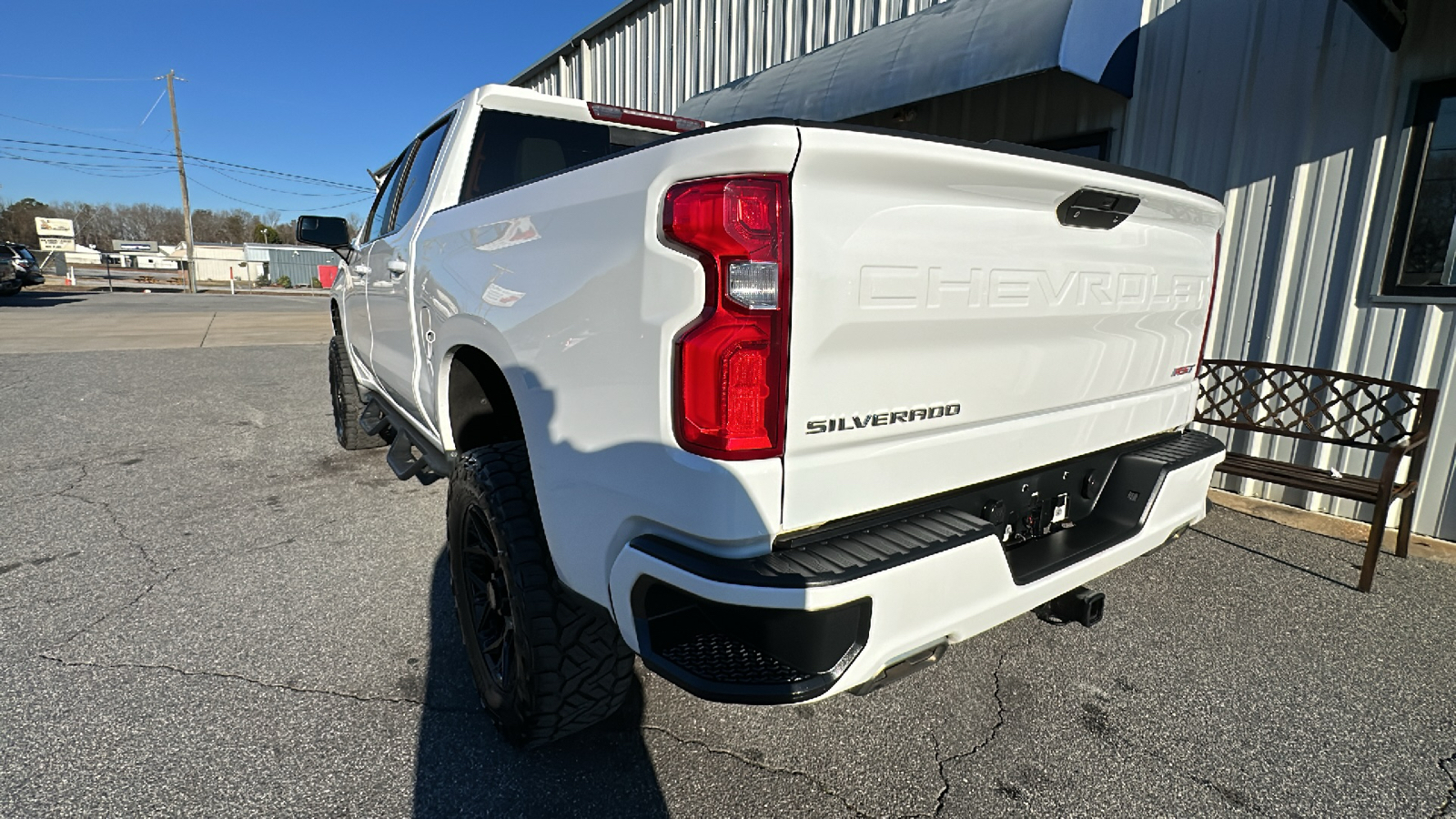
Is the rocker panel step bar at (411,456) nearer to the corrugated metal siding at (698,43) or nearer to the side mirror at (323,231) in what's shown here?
the side mirror at (323,231)

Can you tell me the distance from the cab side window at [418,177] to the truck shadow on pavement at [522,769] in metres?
2.10

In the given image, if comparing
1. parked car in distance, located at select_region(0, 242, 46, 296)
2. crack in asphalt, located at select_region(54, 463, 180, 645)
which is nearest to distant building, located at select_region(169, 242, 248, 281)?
parked car in distance, located at select_region(0, 242, 46, 296)

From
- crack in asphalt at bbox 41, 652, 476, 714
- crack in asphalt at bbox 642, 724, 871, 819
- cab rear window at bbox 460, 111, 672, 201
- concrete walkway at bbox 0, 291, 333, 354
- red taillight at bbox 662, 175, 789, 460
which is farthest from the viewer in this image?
concrete walkway at bbox 0, 291, 333, 354

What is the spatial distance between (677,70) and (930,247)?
9.27 metres

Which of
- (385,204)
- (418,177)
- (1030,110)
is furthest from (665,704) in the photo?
(1030,110)

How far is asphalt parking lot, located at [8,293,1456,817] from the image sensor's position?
193cm

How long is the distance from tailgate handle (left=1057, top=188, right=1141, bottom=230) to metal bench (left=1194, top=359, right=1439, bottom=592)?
161 cm

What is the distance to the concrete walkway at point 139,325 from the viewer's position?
451 inches

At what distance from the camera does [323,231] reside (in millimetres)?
4082

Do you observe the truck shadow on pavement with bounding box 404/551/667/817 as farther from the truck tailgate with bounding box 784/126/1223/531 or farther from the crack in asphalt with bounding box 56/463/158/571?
the crack in asphalt with bounding box 56/463/158/571

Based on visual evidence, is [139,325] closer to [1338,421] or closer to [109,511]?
[109,511]

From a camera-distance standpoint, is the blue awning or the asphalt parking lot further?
the blue awning

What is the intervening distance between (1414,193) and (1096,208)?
3395 mm

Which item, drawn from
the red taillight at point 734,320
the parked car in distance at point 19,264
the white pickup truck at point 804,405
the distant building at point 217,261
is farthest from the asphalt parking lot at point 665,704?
the distant building at point 217,261
